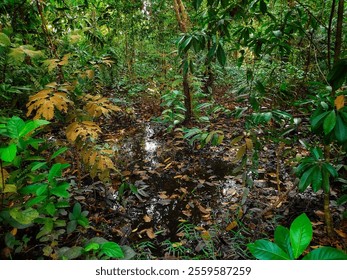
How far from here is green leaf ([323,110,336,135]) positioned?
41.3 inches

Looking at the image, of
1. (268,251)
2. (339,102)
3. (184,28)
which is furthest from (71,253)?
(184,28)

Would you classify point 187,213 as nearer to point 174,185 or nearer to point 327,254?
point 174,185

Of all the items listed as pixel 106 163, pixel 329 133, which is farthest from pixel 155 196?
pixel 329 133

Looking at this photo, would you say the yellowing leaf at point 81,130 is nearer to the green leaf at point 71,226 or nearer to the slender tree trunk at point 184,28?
the green leaf at point 71,226

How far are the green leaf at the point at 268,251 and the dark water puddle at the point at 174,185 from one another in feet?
4.14

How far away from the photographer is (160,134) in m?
3.59

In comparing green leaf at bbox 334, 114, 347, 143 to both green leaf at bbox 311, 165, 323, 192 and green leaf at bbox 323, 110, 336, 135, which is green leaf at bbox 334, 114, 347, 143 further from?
green leaf at bbox 311, 165, 323, 192

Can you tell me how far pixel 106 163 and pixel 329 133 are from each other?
1.23 m

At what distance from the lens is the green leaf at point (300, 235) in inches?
26.8

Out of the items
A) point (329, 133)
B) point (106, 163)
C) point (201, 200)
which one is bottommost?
point (201, 200)

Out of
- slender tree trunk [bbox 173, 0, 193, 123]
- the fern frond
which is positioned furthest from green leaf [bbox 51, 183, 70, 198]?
slender tree trunk [bbox 173, 0, 193, 123]

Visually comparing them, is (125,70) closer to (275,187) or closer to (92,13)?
(92,13)

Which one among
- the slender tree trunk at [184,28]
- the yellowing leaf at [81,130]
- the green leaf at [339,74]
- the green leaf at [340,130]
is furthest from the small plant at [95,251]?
the slender tree trunk at [184,28]

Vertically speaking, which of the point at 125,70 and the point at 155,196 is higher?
the point at 125,70
